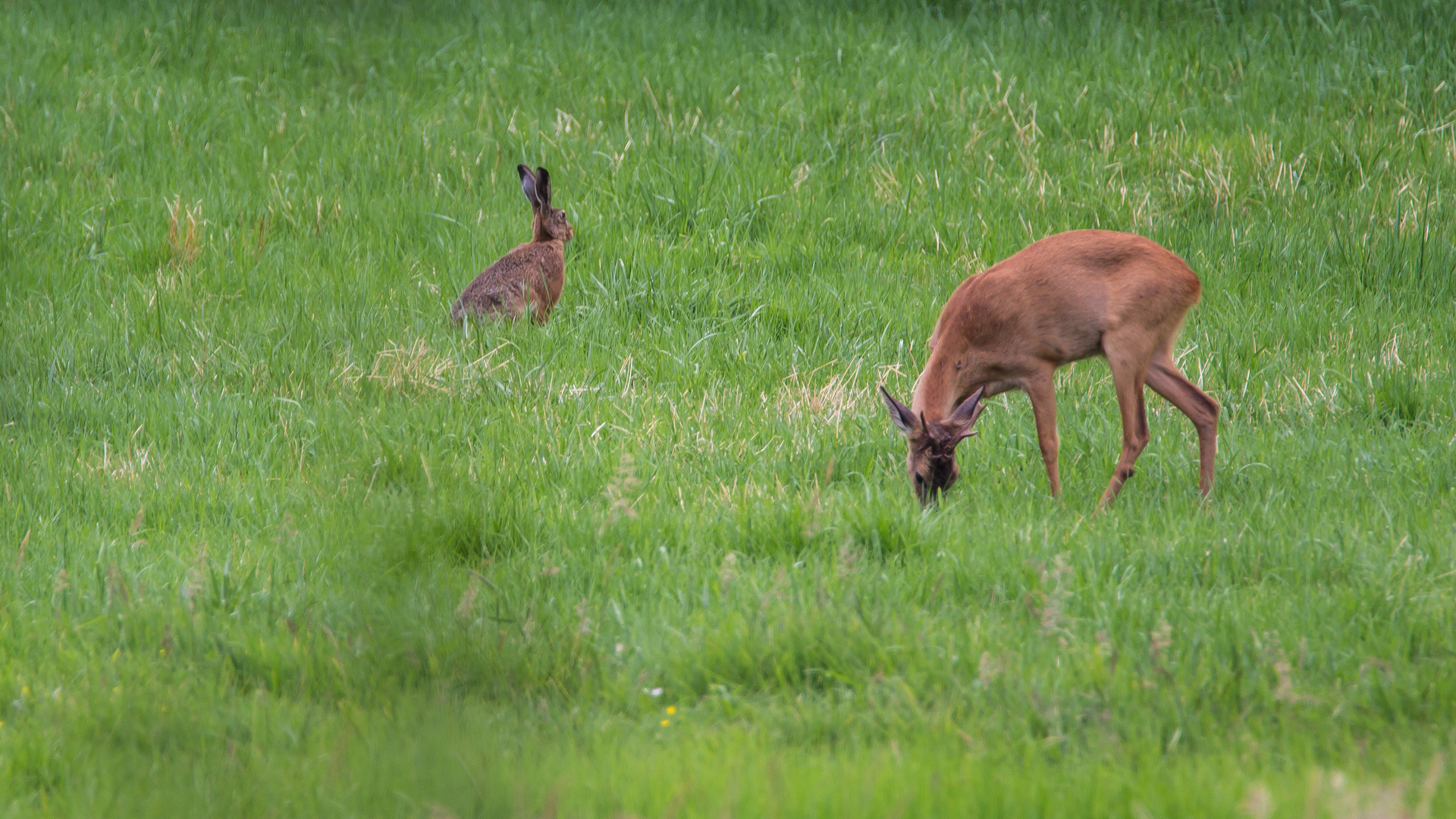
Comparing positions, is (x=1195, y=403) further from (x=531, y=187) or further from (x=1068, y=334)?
(x=531, y=187)

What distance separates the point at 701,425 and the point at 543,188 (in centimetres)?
318

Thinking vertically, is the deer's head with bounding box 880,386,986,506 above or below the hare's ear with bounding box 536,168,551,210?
below

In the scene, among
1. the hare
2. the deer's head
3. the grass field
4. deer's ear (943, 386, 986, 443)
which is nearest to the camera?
the grass field

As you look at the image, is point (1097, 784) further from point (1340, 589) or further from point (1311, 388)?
point (1311, 388)

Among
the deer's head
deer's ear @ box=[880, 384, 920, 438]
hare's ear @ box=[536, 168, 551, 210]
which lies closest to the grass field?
the deer's head

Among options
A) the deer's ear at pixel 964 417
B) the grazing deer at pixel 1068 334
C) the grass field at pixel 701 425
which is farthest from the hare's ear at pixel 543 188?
the deer's ear at pixel 964 417

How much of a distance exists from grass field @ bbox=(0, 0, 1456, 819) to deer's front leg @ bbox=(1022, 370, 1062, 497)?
115 mm

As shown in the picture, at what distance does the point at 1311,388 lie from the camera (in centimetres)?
651

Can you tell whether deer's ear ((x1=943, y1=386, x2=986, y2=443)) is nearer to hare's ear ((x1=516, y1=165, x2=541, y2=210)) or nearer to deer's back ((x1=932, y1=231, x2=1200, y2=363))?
deer's back ((x1=932, y1=231, x2=1200, y2=363))

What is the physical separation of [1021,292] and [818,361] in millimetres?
1764

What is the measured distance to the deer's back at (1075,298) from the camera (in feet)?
18.9

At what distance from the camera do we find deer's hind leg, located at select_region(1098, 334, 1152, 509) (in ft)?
18.2

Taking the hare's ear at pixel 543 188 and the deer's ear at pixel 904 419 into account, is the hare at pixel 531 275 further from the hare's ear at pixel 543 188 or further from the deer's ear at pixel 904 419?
the deer's ear at pixel 904 419

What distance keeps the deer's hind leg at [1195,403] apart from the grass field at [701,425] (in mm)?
165
